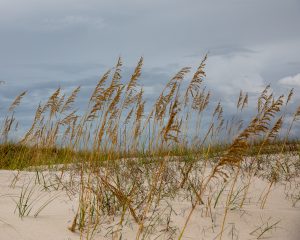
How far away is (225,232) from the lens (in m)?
3.06

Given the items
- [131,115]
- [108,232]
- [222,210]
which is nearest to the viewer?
[108,232]

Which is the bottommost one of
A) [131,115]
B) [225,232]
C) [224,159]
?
[225,232]

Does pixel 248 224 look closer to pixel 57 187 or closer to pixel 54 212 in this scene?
pixel 54 212

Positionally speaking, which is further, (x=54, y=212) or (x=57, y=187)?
(x=57, y=187)

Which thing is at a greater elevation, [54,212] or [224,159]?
[224,159]

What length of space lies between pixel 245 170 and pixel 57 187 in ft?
8.79

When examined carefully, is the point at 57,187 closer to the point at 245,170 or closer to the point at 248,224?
the point at 248,224

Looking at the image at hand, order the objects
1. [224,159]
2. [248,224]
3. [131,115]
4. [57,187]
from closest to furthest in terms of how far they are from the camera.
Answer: [224,159], [248,224], [57,187], [131,115]

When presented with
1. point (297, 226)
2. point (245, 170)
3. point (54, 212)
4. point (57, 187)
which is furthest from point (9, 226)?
point (245, 170)

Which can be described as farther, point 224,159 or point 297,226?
point 297,226

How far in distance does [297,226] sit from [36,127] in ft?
14.8

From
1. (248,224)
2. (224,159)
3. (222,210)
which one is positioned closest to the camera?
(224,159)

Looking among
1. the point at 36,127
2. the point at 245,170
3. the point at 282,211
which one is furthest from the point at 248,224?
the point at 36,127

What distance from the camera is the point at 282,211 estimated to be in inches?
140
